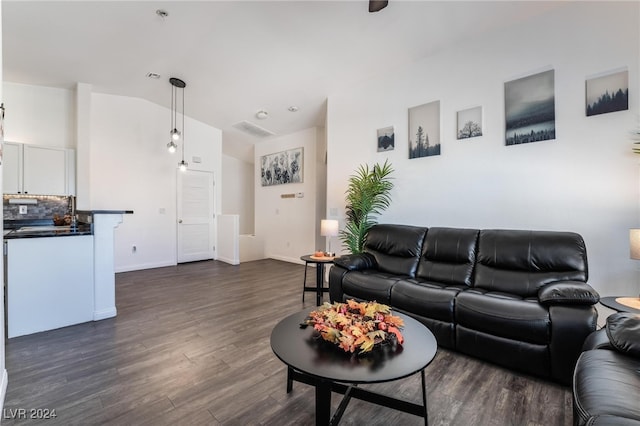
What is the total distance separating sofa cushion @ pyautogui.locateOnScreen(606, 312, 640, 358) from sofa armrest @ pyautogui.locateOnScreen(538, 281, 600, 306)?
359mm

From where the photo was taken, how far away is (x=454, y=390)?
1.88 meters

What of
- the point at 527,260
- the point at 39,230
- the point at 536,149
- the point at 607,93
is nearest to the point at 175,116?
the point at 39,230

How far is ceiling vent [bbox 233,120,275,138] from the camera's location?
6066mm

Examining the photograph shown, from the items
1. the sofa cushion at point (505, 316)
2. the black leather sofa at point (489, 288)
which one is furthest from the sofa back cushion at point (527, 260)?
the sofa cushion at point (505, 316)

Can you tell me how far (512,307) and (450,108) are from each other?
2.33 m

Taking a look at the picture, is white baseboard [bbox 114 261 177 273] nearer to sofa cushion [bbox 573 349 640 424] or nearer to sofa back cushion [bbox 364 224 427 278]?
sofa back cushion [bbox 364 224 427 278]

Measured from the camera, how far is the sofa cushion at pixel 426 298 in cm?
237

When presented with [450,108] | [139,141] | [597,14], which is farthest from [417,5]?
[139,141]

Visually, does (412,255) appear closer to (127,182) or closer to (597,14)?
(597,14)

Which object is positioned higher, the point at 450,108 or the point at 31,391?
the point at 450,108

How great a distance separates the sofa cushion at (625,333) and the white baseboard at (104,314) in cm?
412

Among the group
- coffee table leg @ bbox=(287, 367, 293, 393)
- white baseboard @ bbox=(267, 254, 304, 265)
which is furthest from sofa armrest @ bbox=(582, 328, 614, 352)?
white baseboard @ bbox=(267, 254, 304, 265)

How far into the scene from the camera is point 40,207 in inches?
184

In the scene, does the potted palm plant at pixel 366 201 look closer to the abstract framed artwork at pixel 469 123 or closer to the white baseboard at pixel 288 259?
the abstract framed artwork at pixel 469 123
